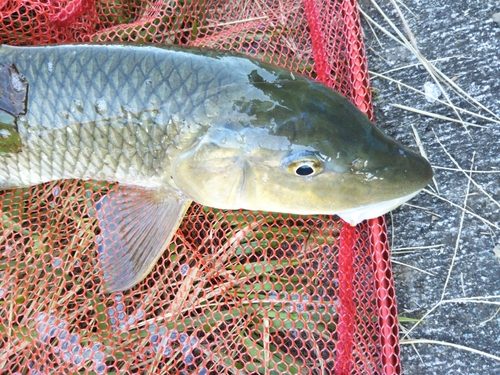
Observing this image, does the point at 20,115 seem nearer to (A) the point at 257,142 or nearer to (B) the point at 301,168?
(A) the point at 257,142

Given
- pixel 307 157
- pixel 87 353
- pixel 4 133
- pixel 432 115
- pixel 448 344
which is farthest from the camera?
pixel 432 115

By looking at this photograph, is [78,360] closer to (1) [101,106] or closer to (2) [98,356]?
(2) [98,356]

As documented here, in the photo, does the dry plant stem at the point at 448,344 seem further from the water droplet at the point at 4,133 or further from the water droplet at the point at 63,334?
the water droplet at the point at 4,133

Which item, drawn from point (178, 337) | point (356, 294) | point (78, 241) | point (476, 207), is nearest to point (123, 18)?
point (78, 241)

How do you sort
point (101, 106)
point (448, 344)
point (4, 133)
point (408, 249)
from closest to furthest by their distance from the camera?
1. point (101, 106)
2. point (4, 133)
3. point (448, 344)
4. point (408, 249)

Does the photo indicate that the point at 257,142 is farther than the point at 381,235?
No

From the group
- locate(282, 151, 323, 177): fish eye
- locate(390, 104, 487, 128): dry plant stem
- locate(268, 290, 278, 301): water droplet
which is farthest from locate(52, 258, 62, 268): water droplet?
locate(390, 104, 487, 128): dry plant stem

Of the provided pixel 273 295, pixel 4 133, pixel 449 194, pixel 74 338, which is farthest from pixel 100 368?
pixel 449 194
